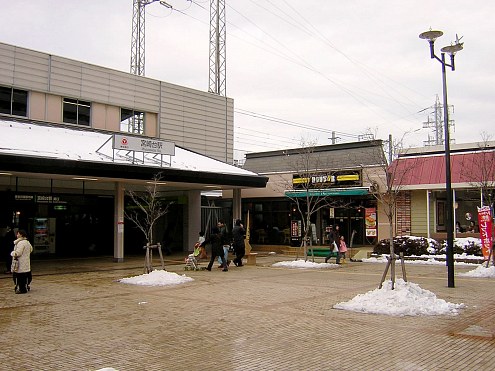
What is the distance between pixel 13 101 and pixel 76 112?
307 cm

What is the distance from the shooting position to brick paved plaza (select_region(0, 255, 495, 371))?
22.6 ft

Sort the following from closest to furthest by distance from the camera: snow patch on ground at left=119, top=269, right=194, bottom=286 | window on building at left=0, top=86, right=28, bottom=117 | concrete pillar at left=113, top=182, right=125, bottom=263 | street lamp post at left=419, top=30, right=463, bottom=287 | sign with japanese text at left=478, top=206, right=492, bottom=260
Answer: street lamp post at left=419, top=30, right=463, bottom=287
snow patch on ground at left=119, top=269, right=194, bottom=286
sign with japanese text at left=478, top=206, right=492, bottom=260
concrete pillar at left=113, top=182, right=125, bottom=263
window on building at left=0, top=86, right=28, bottom=117

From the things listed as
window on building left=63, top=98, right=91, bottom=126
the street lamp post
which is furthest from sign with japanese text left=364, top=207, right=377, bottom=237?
window on building left=63, top=98, right=91, bottom=126

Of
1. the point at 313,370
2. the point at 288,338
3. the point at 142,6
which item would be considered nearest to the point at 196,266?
the point at 288,338

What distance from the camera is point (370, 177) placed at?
28.0 metres

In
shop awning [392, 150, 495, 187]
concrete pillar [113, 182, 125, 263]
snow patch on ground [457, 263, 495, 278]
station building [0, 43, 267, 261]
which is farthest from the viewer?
shop awning [392, 150, 495, 187]

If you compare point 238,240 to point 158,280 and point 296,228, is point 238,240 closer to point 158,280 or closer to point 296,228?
point 158,280

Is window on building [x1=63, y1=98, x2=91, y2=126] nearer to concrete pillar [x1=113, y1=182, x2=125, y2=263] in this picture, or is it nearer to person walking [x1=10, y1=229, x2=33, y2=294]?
concrete pillar [x1=113, y1=182, x2=125, y2=263]

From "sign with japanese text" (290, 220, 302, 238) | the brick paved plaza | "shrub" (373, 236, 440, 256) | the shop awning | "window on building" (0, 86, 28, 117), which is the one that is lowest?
the brick paved plaza

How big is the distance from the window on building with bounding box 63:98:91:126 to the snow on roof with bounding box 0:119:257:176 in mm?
784

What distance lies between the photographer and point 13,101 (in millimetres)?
23500

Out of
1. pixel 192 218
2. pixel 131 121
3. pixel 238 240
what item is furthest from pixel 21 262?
pixel 192 218

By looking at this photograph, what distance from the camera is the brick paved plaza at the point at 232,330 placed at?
689 cm

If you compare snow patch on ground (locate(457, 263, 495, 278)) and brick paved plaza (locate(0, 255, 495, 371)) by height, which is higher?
snow patch on ground (locate(457, 263, 495, 278))
